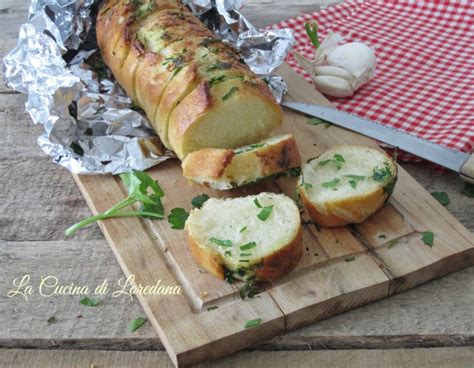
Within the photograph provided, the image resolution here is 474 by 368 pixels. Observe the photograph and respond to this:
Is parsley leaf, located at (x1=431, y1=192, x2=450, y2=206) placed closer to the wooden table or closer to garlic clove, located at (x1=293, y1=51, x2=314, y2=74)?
the wooden table

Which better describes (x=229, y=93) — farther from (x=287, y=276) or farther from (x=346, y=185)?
(x=287, y=276)

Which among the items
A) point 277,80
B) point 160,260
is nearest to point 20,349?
point 160,260

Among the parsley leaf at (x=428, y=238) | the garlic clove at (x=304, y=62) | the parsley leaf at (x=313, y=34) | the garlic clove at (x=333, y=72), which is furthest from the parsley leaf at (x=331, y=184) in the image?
the parsley leaf at (x=313, y=34)

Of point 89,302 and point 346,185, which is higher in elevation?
point 346,185

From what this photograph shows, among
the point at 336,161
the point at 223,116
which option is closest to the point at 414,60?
the point at 336,161

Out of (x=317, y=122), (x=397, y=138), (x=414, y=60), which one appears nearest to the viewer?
(x=397, y=138)

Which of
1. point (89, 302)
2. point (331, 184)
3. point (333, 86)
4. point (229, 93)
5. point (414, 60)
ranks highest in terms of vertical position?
point (229, 93)

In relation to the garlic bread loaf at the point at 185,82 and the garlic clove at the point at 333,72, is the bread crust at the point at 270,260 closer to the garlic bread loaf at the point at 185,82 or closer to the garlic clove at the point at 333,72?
the garlic bread loaf at the point at 185,82
